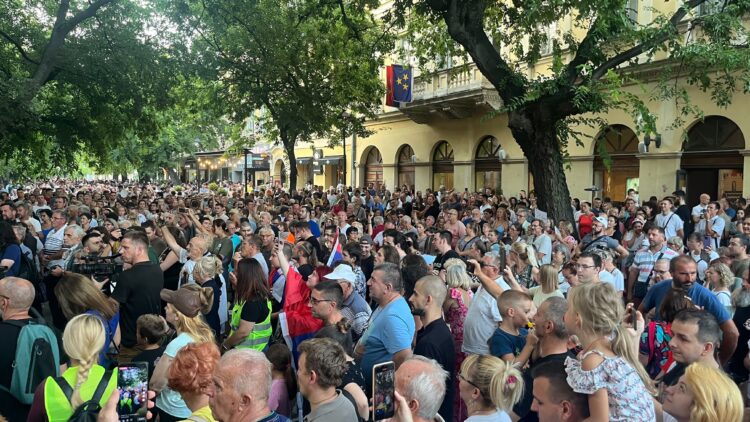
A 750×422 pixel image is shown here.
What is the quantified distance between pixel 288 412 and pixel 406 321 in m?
1.13

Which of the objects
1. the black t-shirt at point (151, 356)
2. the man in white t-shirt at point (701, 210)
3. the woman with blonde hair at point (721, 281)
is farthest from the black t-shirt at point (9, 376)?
the man in white t-shirt at point (701, 210)

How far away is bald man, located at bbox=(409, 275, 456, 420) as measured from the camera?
4.76 m

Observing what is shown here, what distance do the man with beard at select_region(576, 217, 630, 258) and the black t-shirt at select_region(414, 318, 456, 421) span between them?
4.78 metres

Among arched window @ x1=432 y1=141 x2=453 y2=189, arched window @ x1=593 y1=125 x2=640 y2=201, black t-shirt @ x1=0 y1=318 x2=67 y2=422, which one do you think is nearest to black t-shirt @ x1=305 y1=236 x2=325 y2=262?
black t-shirt @ x1=0 y1=318 x2=67 y2=422

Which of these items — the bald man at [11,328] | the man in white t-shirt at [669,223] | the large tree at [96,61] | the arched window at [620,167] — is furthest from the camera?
the arched window at [620,167]

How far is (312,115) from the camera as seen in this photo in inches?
881

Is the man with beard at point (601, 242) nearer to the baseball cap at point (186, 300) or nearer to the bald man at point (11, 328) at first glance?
the baseball cap at point (186, 300)

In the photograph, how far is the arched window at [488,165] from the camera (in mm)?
24516

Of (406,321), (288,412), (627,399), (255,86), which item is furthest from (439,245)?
(255,86)

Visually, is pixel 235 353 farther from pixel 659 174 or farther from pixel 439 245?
pixel 659 174

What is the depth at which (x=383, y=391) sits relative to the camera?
2.89m

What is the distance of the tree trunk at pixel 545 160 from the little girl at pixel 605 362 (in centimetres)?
953

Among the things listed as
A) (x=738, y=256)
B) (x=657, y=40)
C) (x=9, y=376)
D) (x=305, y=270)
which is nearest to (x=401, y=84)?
(x=657, y=40)

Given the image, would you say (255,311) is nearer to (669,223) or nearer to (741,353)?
(741,353)
